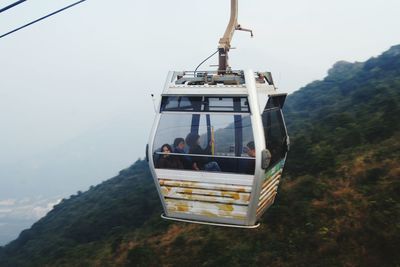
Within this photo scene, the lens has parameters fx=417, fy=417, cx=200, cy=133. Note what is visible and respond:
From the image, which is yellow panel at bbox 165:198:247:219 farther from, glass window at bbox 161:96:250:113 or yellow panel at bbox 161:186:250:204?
glass window at bbox 161:96:250:113

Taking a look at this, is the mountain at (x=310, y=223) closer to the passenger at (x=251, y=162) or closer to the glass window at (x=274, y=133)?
the glass window at (x=274, y=133)

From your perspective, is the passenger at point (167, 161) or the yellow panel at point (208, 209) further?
the passenger at point (167, 161)

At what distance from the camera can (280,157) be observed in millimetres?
7934

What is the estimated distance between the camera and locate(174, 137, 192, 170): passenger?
703 centimetres

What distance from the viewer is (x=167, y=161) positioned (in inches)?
285

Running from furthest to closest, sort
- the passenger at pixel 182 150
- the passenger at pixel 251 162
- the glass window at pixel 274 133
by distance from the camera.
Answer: the glass window at pixel 274 133 < the passenger at pixel 182 150 < the passenger at pixel 251 162

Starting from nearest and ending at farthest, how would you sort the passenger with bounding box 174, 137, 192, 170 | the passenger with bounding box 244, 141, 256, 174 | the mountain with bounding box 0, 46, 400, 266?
the passenger with bounding box 244, 141, 256, 174 → the passenger with bounding box 174, 137, 192, 170 → the mountain with bounding box 0, 46, 400, 266

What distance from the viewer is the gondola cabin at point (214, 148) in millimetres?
6684

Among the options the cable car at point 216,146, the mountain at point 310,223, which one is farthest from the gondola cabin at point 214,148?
the mountain at point 310,223

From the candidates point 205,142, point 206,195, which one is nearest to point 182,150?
point 205,142

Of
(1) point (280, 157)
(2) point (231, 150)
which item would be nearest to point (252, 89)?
(2) point (231, 150)

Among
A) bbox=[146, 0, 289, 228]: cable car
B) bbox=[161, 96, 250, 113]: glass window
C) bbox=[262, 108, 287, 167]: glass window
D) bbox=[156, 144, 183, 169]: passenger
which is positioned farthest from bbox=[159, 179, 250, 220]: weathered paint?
bbox=[161, 96, 250, 113]: glass window

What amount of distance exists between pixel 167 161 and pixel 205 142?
740 millimetres

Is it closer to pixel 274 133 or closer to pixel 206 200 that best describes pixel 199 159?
pixel 206 200
